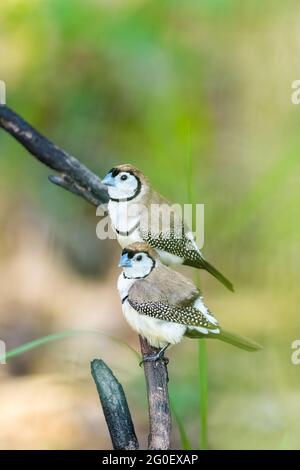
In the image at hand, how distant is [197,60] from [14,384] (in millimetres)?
694

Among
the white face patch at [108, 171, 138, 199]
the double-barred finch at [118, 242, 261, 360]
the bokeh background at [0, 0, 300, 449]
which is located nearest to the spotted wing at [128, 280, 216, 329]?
the double-barred finch at [118, 242, 261, 360]

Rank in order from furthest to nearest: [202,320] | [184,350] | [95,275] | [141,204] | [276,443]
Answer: [95,275], [184,350], [276,443], [141,204], [202,320]

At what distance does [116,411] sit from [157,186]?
669mm

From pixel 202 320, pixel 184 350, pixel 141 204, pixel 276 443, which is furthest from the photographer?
pixel 184 350

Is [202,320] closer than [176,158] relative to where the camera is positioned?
Yes

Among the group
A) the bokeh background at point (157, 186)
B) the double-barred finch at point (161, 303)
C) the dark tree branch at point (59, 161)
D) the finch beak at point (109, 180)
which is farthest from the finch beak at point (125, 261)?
the bokeh background at point (157, 186)

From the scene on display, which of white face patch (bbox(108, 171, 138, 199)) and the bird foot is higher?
white face patch (bbox(108, 171, 138, 199))

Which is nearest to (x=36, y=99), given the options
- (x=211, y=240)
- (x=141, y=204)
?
(x=211, y=240)

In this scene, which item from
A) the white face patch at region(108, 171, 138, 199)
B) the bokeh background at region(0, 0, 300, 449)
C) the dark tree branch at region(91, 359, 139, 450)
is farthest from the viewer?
the bokeh background at region(0, 0, 300, 449)

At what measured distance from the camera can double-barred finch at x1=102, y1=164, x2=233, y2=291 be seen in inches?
40.5

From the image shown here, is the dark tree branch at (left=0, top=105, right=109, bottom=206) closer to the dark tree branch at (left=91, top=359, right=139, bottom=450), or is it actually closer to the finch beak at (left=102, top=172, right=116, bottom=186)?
the finch beak at (left=102, top=172, right=116, bottom=186)

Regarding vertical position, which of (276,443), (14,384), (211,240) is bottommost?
(276,443)

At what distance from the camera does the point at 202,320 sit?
3.04 ft
